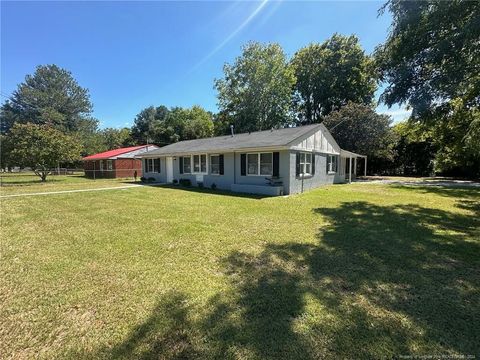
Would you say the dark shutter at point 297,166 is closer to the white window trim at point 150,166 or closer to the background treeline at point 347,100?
the background treeline at point 347,100

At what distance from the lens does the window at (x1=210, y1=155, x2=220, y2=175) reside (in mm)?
15664

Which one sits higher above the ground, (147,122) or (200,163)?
(147,122)

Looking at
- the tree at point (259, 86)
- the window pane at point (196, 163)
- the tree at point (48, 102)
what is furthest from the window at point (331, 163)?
the tree at point (48, 102)

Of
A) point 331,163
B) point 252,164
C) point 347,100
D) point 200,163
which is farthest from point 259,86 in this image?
point 252,164

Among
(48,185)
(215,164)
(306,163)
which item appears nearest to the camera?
(306,163)

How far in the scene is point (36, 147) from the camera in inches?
767

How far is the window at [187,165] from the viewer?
1769cm

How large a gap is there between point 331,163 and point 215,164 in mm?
8434

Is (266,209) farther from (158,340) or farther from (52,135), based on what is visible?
(52,135)

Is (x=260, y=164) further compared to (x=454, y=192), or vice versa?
(x=454, y=192)

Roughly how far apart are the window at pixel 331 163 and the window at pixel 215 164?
305 inches

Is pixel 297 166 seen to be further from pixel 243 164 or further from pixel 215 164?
pixel 215 164

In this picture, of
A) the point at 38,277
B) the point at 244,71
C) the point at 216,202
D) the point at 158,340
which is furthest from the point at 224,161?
the point at 244,71

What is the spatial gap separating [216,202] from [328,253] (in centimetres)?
610
